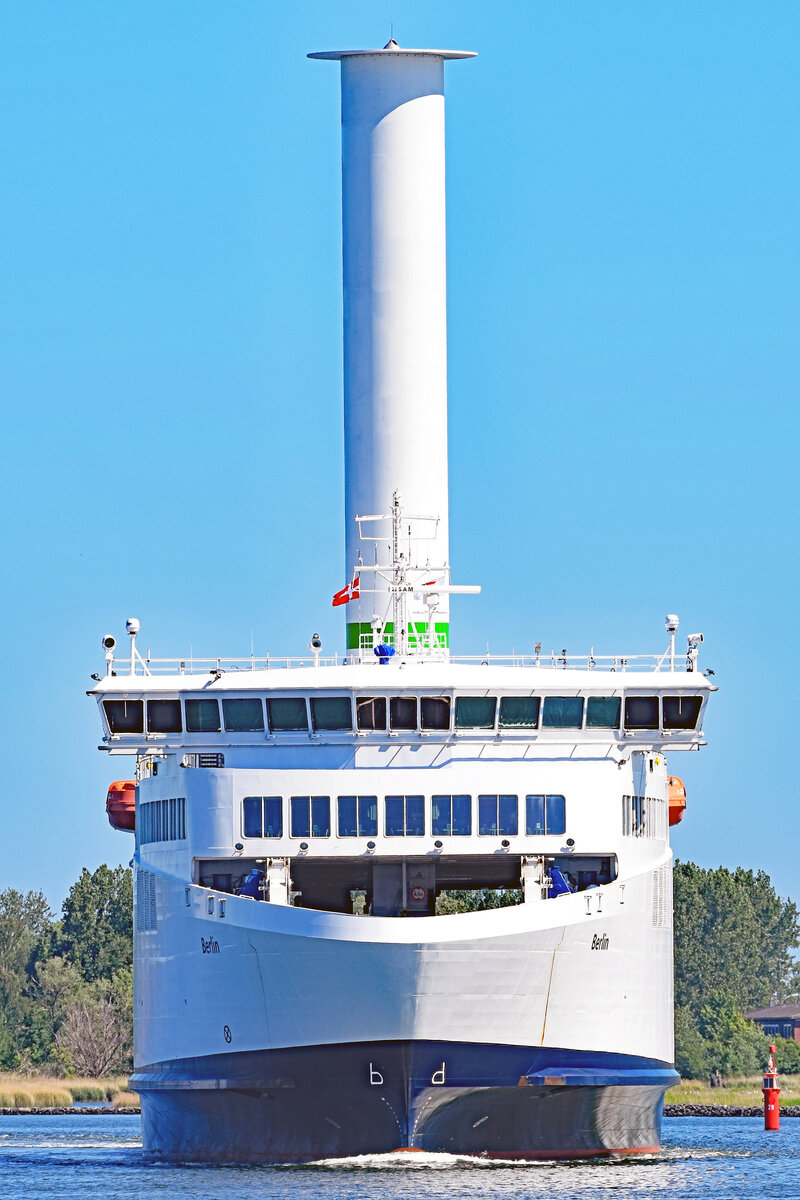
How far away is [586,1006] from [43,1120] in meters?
47.2

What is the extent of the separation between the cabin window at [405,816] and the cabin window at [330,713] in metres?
2.06

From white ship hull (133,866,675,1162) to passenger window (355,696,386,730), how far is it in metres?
4.56

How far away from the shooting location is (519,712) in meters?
51.8

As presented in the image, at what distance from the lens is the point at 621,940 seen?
51281mm

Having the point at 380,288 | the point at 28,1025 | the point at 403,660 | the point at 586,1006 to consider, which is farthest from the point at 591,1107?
the point at 28,1025

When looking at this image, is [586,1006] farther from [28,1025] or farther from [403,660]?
[28,1025]

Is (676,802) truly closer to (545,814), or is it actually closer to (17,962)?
(545,814)

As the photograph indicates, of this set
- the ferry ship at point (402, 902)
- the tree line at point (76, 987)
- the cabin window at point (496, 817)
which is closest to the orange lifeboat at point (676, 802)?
the ferry ship at point (402, 902)

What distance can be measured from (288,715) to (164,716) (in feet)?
10.3

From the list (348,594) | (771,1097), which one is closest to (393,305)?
(348,594)

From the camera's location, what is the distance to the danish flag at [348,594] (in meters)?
59.5

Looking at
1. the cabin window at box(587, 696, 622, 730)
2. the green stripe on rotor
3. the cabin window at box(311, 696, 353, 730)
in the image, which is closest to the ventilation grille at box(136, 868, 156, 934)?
the cabin window at box(311, 696, 353, 730)

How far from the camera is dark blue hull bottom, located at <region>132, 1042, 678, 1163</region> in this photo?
158 ft

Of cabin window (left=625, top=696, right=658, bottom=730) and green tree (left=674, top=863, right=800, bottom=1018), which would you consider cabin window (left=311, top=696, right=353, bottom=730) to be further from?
green tree (left=674, top=863, right=800, bottom=1018)
